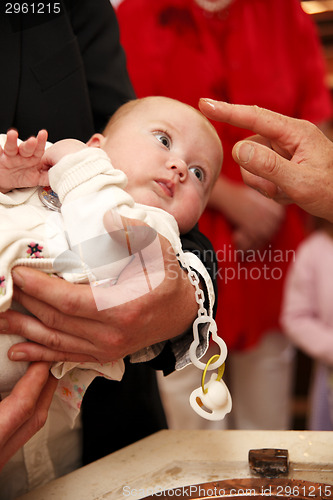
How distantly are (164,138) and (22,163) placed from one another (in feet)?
0.57

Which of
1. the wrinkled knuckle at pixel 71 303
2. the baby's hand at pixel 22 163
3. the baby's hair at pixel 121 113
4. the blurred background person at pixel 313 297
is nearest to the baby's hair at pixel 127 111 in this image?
the baby's hair at pixel 121 113

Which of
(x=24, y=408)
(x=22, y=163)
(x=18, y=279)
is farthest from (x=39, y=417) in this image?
(x=22, y=163)

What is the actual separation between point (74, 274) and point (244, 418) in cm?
61

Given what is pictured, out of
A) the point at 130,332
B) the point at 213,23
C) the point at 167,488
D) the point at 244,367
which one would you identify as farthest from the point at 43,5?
the point at 244,367

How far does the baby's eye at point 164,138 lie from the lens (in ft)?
2.19

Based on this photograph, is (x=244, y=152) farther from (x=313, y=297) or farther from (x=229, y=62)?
(x=313, y=297)

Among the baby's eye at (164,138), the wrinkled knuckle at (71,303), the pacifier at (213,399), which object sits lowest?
the pacifier at (213,399)

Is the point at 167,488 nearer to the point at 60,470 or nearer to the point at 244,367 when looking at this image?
the point at 60,470

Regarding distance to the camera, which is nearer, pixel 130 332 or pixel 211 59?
pixel 130 332

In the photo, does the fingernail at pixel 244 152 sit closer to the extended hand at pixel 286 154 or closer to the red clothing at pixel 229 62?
the extended hand at pixel 286 154

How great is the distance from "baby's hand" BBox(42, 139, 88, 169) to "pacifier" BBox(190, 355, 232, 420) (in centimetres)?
26

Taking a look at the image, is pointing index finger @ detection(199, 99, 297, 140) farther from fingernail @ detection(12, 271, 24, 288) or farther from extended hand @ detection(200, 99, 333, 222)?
fingernail @ detection(12, 271, 24, 288)

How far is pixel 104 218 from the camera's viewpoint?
56 centimetres

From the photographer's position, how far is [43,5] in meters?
0.65
